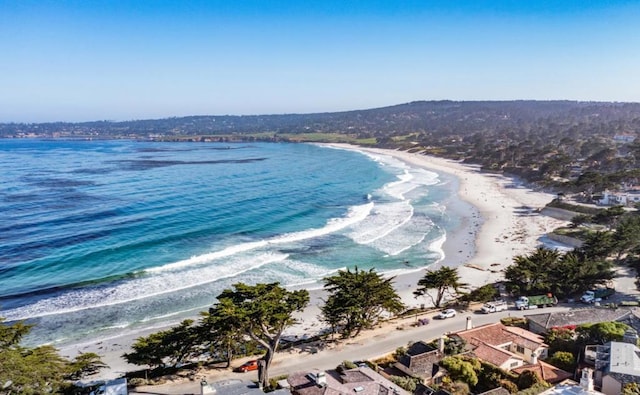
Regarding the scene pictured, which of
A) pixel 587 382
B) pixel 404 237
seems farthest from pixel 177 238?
pixel 587 382

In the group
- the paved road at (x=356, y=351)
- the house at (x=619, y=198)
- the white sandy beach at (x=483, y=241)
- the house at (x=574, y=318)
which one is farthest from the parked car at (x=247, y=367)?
the house at (x=619, y=198)

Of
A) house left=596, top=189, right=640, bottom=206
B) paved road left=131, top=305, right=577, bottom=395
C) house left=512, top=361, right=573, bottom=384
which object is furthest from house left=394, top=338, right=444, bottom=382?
house left=596, top=189, right=640, bottom=206

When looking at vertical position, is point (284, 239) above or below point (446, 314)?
below

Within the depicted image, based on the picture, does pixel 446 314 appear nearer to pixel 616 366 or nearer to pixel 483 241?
pixel 616 366

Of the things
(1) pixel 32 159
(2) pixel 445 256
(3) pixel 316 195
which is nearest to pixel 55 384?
(2) pixel 445 256

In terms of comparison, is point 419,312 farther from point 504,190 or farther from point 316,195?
point 504,190

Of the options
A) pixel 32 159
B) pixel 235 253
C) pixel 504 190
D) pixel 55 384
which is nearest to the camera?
pixel 55 384

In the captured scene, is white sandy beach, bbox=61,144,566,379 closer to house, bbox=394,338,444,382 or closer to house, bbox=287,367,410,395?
house, bbox=394,338,444,382
